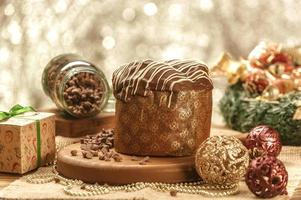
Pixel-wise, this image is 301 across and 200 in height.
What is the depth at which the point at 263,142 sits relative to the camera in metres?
1.59

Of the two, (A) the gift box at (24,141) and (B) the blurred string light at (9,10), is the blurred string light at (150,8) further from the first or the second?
(A) the gift box at (24,141)

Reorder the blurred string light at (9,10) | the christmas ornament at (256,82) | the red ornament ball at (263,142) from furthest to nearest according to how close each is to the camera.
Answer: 1. the blurred string light at (9,10)
2. the christmas ornament at (256,82)
3. the red ornament ball at (263,142)

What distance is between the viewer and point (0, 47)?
2.55 m

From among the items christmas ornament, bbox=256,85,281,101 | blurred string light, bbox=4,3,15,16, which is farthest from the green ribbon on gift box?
blurred string light, bbox=4,3,15,16

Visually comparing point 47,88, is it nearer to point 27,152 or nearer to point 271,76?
point 27,152

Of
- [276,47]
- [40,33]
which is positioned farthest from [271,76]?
[40,33]

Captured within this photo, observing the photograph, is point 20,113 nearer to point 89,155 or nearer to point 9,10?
point 89,155

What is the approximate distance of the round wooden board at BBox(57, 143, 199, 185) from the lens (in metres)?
1.42

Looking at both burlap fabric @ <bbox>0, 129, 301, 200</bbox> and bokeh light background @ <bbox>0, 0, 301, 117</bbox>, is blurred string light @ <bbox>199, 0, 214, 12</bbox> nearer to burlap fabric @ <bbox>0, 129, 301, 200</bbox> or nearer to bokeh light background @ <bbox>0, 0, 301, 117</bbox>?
bokeh light background @ <bbox>0, 0, 301, 117</bbox>

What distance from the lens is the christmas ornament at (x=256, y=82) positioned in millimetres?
1982

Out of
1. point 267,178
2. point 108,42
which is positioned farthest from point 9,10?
point 267,178

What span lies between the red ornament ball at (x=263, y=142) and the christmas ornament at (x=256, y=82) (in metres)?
0.38

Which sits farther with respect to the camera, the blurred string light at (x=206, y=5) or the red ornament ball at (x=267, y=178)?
the blurred string light at (x=206, y=5)

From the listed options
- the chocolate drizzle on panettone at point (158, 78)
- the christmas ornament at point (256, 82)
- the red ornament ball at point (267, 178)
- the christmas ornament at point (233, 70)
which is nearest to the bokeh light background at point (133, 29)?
the christmas ornament at point (233, 70)
